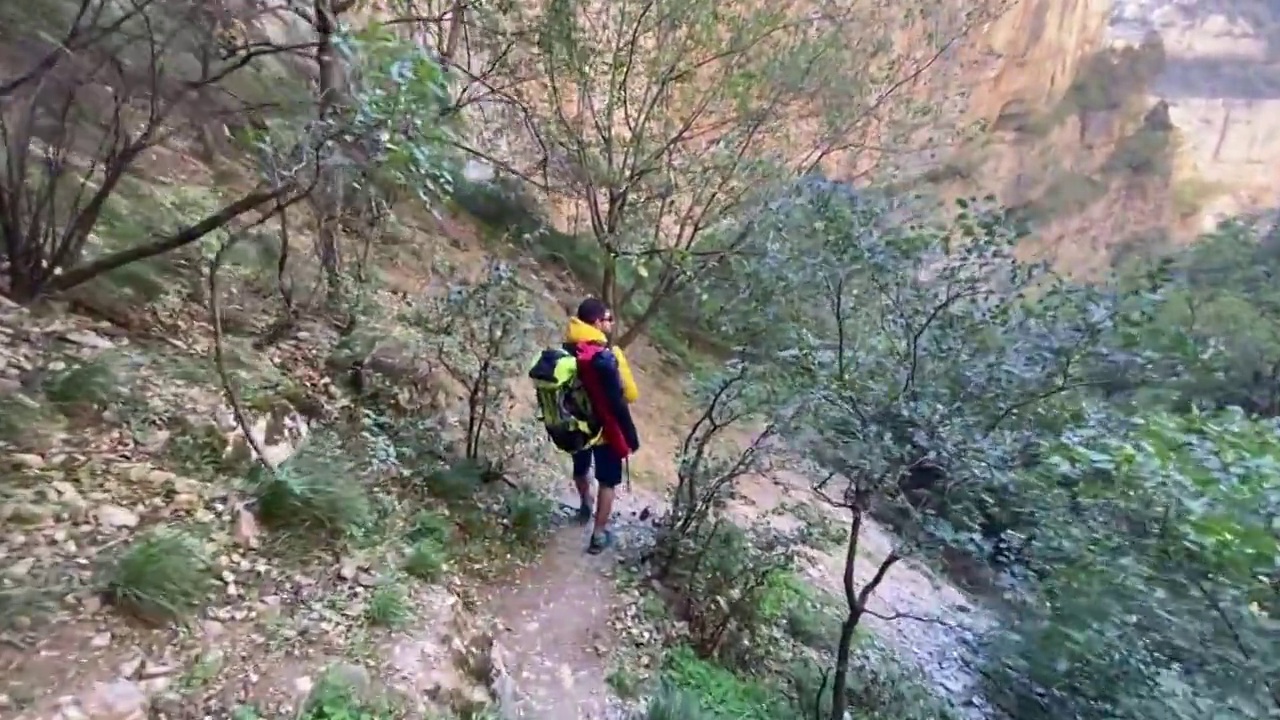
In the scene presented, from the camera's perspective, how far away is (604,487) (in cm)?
572

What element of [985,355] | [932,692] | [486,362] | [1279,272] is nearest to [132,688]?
[486,362]

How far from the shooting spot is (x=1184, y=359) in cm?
481

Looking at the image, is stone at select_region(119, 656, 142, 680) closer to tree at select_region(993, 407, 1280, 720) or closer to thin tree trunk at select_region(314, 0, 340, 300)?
thin tree trunk at select_region(314, 0, 340, 300)

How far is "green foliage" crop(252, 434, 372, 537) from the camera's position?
402cm

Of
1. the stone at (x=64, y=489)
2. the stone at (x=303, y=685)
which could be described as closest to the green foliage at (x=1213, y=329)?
the stone at (x=303, y=685)

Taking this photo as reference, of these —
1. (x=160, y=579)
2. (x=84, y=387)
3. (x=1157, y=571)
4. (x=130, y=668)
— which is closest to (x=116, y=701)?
(x=130, y=668)

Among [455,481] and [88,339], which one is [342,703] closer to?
[455,481]

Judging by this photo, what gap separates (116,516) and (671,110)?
6.12m

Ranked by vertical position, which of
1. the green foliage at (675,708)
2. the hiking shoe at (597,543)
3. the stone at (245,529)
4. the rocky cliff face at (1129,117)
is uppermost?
the rocky cliff face at (1129,117)

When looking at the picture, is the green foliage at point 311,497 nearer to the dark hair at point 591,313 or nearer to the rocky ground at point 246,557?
the rocky ground at point 246,557

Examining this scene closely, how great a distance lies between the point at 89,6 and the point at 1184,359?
20.0 ft

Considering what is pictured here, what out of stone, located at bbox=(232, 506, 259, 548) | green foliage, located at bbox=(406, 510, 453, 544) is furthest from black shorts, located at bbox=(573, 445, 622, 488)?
stone, located at bbox=(232, 506, 259, 548)

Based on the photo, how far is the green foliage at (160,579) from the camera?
3125 millimetres

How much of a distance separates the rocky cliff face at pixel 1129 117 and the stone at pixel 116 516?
18.8m
